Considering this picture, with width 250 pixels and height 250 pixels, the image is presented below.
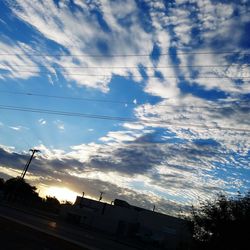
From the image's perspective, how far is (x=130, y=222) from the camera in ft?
222

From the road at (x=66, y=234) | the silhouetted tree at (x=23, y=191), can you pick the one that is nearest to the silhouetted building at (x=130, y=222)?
the road at (x=66, y=234)

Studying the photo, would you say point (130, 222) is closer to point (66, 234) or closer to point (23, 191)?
point (66, 234)

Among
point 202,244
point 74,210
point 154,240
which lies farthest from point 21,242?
point 74,210

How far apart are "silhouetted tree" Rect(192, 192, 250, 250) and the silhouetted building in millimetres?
39752

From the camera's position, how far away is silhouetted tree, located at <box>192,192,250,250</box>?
17.2 meters

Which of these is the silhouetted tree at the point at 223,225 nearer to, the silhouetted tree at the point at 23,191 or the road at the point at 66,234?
the road at the point at 66,234

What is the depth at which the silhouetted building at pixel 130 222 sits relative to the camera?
200 ft

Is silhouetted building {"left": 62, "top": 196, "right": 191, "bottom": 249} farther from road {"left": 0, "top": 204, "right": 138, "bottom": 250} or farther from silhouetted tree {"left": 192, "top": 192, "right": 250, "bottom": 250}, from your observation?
silhouetted tree {"left": 192, "top": 192, "right": 250, "bottom": 250}

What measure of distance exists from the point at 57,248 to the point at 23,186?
3697 inches

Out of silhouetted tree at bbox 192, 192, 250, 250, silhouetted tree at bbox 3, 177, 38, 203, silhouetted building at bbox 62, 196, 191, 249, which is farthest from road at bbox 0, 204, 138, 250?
silhouetted tree at bbox 3, 177, 38, 203

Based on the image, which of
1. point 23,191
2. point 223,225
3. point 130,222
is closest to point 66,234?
point 223,225

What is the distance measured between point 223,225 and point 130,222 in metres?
51.7

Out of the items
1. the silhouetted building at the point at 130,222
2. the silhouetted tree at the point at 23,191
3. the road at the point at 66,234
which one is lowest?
the road at the point at 66,234

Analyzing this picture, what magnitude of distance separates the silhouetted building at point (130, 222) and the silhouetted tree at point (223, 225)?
130ft
